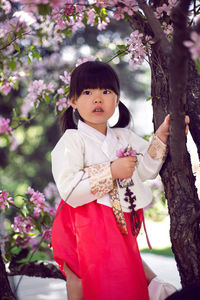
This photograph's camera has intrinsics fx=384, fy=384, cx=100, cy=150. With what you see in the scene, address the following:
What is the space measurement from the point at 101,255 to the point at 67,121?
0.88 meters

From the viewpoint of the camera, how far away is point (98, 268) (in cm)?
183

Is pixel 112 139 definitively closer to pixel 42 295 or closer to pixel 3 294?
pixel 3 294

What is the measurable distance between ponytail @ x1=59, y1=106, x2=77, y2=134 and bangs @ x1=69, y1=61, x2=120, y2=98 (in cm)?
28

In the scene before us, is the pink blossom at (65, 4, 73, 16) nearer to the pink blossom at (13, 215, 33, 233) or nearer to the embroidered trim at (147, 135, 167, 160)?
the embroidered trim at (147, 135, 167, 160)

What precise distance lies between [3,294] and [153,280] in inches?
31.4

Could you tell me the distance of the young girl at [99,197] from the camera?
183cm

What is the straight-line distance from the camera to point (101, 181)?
6.16ft

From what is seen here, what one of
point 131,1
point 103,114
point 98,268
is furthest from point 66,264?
point 131,1

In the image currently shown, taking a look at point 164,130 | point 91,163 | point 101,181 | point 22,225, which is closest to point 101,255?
point 101,181

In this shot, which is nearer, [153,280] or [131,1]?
[131,1]

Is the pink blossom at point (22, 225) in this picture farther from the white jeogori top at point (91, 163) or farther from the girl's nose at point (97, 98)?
the girl's nose at point (97, 98)

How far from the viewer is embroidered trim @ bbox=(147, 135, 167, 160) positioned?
197cm

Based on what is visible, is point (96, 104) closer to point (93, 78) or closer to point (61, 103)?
point (93, 78)

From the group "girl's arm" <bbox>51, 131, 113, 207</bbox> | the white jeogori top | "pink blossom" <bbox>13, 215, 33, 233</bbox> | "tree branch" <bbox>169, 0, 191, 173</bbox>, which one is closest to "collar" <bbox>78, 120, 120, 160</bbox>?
the white jeogori top
